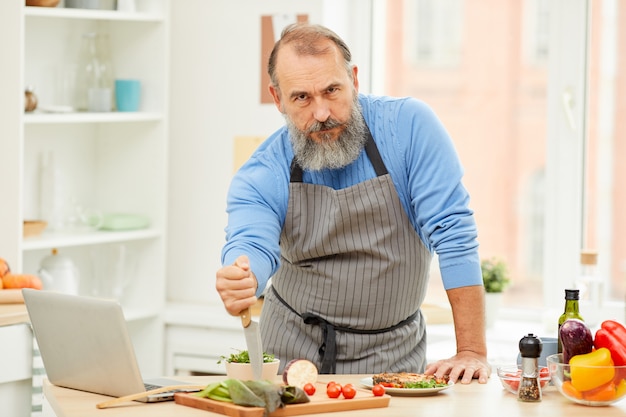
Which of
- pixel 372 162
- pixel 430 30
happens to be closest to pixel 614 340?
pixel 372 162

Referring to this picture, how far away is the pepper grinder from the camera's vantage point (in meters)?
2.35

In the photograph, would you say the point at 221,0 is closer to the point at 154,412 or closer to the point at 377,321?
the point at 377,321

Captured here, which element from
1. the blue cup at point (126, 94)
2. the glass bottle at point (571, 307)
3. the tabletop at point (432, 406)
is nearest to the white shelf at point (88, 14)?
the blue cup at point (126, 94)

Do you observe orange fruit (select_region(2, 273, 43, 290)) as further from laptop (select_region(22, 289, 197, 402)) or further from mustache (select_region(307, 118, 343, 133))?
mustache (select_region(307, 118, 343, 133))

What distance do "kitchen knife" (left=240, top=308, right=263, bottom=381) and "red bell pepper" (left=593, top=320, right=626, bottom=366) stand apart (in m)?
0.72

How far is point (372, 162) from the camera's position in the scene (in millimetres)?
2961

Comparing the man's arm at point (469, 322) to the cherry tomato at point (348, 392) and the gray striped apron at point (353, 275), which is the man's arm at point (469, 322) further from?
the cherry tomato at point (348, 392)

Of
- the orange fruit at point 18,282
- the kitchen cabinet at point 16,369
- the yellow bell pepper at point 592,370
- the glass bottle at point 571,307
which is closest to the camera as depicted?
the yellow bell pepper at point 592,370

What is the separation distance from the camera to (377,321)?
2.96 m

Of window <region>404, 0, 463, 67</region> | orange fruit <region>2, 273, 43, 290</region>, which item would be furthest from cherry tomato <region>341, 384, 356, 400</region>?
window <region>404, 0, 463, 67</region>

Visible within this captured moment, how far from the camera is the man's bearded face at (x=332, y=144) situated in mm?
2902

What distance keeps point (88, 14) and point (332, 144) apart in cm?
167

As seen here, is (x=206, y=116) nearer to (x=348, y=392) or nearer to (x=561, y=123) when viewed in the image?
(x=561, y=123)

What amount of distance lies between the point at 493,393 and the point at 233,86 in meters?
2.39
